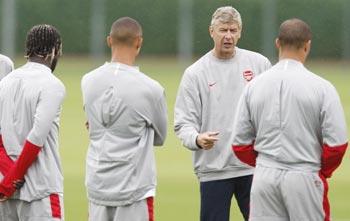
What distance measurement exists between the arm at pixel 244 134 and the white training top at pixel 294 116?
0.21ft

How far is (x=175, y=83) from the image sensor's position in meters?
34.3

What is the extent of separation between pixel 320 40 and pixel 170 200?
29131 mm

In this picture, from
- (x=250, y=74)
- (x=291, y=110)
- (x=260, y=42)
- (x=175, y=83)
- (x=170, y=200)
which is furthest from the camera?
(x=260, y=42)

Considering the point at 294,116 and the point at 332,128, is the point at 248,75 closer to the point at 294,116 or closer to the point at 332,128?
the point at 294,116

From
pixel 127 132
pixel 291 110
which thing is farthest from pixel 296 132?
pixel 127 132

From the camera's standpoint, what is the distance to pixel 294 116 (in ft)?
24.5

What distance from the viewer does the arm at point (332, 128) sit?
290 inches

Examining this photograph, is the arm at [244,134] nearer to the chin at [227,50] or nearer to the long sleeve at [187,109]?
the long sleeve at [187,109]

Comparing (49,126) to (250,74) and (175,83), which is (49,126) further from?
(175,83)

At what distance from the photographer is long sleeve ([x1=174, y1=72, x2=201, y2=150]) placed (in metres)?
8.83

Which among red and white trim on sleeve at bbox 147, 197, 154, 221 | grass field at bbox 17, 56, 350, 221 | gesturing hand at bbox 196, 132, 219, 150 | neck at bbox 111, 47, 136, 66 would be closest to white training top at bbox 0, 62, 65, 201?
neck at bbox 111, 47, 136, 66

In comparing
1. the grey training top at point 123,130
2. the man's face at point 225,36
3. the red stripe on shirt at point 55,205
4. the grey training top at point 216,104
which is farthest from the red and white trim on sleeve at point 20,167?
the man's face at point 225,36

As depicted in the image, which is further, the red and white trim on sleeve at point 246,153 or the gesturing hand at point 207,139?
the gesturing hand at point 207,139

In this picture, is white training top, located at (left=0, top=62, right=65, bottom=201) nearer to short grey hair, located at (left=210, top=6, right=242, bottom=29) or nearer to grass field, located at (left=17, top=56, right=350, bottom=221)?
short grey hair, located at (left=210, top=6, right=242, bottom=29)
